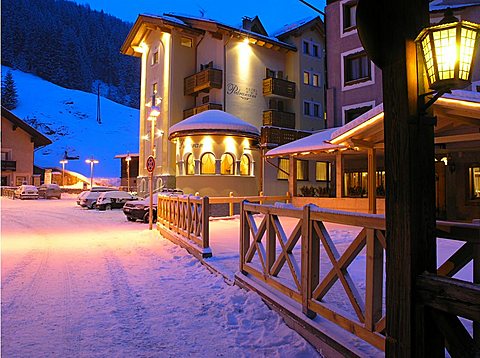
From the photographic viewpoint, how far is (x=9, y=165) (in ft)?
156

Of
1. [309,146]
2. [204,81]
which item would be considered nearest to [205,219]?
[309,146]

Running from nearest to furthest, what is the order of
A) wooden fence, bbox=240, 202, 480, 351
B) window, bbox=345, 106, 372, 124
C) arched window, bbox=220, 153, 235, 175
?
wooden fence, bbox=240, 202, 480, 351, window, bbox=345, 106, 372, 124, arched window, bbox=220, 153, 235, 175

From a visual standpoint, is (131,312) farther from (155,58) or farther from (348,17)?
(155,58)

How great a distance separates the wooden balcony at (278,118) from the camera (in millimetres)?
28078

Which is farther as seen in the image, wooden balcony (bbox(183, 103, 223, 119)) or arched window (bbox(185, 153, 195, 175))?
wooden balcony (bbox(183, 103, 223, 119))

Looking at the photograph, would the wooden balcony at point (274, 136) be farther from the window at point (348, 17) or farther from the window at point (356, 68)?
the window at point (348, 17)

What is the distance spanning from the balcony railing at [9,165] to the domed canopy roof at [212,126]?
Answer: 36.0 m

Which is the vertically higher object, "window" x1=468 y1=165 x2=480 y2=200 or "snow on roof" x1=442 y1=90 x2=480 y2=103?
"snow on roof" x1=442 y1=90 x2=480 y2=103

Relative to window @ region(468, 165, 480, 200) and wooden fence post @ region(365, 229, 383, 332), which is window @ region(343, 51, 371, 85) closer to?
window @ region(468, 165, 480, 200)

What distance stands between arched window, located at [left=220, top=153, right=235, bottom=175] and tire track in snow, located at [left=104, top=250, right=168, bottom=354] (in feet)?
48.4

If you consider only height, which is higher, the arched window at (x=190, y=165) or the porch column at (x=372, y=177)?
the arched window at (x=190, y=165)

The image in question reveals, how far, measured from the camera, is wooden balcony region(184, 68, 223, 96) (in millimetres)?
25812

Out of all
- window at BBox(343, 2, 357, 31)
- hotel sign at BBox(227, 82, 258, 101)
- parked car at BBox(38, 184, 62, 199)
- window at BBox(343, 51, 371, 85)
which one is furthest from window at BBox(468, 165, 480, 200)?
parked car at BBox(38, 184, 62, 199)

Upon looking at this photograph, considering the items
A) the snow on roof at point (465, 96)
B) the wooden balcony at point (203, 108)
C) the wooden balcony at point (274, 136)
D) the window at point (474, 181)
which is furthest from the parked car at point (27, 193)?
the snow on roof at point (465, 96)
